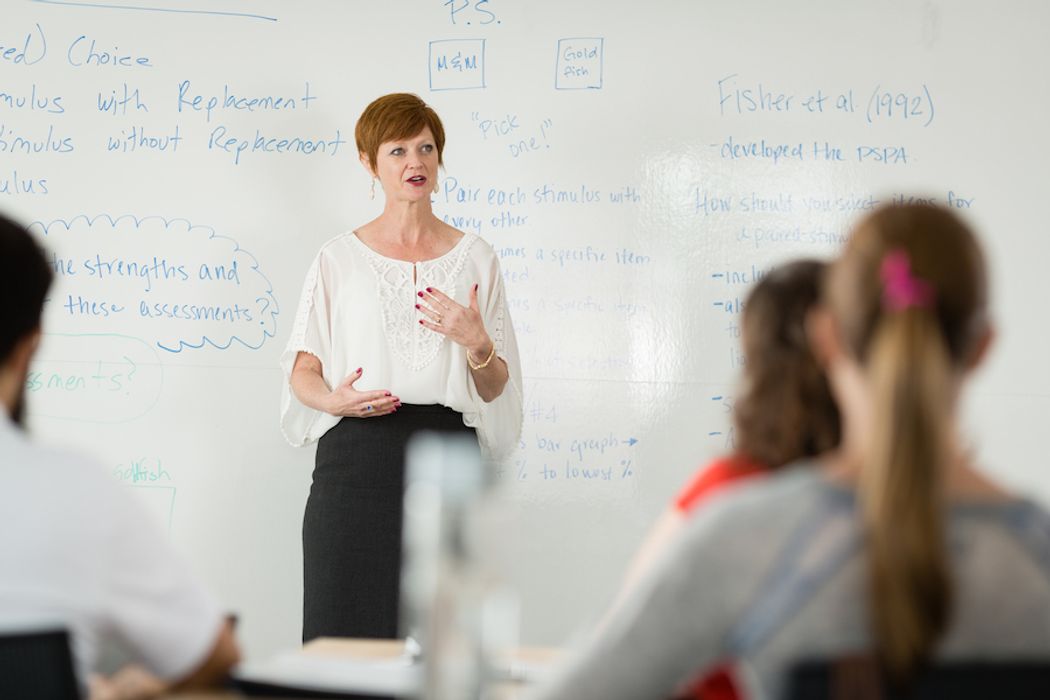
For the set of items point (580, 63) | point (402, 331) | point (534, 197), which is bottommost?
point (402, 331)

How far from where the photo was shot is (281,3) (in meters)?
3.66

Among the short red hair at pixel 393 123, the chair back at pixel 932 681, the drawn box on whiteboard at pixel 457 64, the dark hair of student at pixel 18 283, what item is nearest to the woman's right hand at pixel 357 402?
the short red hair at pixel 393 123

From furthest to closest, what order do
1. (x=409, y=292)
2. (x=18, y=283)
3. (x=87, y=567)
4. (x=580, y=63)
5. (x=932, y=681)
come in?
(x=580, y=63) → (x=409, y=292) → (x=18, y=283) → (x=87, y=567) → (x=932, y=681)

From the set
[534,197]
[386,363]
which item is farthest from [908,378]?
[534,197]

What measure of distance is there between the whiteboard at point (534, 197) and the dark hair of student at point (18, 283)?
2179 mm

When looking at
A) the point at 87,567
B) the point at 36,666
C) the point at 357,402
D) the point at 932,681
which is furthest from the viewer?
the point at 357,402

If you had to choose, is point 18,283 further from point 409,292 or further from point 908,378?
point 409,292

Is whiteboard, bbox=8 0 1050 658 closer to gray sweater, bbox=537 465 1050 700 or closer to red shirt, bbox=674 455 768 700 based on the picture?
red shirt, bbox=674 455 768 700

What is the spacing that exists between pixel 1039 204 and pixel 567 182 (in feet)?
4.31

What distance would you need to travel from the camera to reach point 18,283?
1.36 metres

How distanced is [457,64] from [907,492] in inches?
111

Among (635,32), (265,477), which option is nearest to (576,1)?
(635,32)

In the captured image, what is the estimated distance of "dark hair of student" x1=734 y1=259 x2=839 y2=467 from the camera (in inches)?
56.1

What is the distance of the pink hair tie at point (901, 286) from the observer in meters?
1.00
